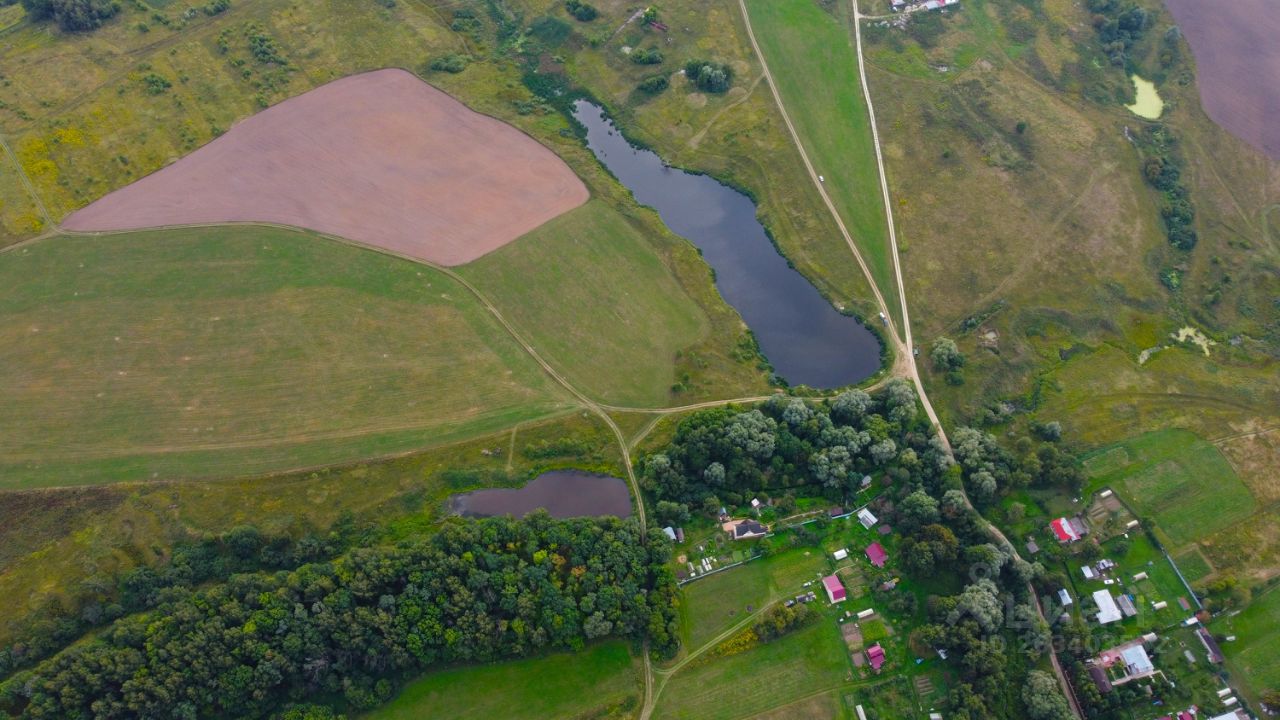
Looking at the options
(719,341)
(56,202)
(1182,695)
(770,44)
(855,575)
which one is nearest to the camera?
(1182,695)

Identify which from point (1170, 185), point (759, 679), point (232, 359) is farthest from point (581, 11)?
point (759, 679)

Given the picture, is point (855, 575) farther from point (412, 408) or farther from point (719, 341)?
point (412, 408)

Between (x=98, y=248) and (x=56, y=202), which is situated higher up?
(x=56, y=202)

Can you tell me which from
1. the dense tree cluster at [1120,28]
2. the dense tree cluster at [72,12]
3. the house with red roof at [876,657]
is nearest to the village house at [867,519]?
the house with red roof at [876,657]

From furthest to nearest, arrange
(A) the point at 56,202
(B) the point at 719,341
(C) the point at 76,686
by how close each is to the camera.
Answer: (A) the point at 56,202, (B) the point at 719,341, (C) the point at 76,686

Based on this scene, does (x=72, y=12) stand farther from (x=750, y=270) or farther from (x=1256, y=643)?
(x=1256, y=643)

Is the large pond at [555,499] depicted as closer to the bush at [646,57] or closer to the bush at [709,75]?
the bush at [709,75]

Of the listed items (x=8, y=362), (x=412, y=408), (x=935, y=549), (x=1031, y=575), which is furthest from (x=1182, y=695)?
(x=8, y=362)
